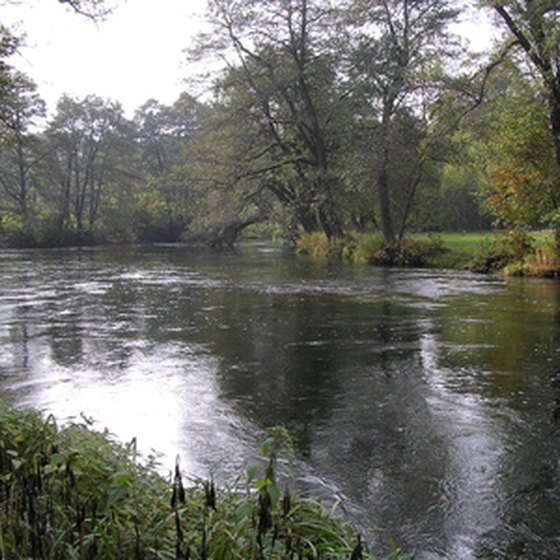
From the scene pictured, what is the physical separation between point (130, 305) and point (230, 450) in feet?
38.1

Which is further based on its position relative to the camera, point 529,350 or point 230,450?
point 529,350

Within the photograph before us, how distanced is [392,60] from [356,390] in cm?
2726

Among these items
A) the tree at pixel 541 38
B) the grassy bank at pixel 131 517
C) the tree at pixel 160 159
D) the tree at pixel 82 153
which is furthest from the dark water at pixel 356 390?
the tree at pixel 160 159

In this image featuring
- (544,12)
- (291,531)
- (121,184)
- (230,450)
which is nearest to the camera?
(291,531)

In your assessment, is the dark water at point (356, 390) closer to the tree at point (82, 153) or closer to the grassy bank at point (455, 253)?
the grassy bank at point (455, 253)

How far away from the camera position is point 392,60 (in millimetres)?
31891

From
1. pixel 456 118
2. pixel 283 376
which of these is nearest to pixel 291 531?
pixel 283 376

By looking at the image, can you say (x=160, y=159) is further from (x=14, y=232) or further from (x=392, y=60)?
(x=392, y=60)

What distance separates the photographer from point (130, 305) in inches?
676

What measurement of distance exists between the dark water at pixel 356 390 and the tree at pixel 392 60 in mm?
14523

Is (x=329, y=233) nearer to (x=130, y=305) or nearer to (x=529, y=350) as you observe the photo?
(x=130, y=305)

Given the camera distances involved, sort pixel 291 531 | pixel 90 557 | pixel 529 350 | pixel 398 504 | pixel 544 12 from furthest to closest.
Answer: pixel 544 12 → pixel 529 350 → pixel 398 504 → pixel 291 531 → pixel 90 557

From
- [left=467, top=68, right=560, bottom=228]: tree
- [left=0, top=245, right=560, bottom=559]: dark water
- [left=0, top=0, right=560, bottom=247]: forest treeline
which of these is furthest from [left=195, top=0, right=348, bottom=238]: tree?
[left=0, top=245, right=560, bottom=559]: dark water

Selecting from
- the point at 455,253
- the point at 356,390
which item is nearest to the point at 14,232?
the point at 455,253
